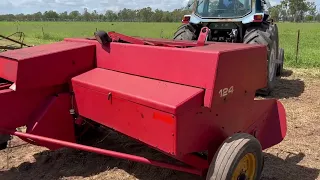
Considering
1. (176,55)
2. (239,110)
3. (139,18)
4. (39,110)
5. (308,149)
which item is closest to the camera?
(176,55)

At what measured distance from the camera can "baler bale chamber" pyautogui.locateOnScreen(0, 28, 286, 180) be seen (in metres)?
2.34

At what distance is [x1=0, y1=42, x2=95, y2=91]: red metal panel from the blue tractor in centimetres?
363

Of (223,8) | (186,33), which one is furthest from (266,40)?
(186,33)

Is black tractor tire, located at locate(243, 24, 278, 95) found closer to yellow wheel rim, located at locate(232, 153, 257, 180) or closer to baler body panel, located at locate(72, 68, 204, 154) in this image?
yellow wheel rim, located at locate(232, 153, 257, 180)

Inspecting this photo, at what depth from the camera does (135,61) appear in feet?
9.09

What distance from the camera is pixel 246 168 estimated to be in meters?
2.69

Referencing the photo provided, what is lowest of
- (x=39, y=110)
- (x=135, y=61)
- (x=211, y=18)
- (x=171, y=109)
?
(x=39, y=110)

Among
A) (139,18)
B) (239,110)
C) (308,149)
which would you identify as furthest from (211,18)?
(139,18)

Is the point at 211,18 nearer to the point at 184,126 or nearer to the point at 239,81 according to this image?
the point at 239,81

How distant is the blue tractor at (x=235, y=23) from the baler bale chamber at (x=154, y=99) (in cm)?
324

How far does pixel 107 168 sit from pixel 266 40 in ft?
12.4

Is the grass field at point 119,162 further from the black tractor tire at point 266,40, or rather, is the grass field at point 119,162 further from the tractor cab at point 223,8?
the tractor cab at point 223,8

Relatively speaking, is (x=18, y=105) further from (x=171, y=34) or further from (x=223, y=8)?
(x=171, y=34)

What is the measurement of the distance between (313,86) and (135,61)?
209 inches
